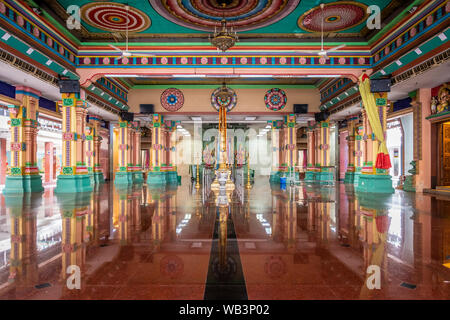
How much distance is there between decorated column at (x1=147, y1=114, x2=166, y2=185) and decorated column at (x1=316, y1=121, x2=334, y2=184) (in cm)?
809

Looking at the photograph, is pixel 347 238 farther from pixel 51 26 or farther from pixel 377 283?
pixel 51 26

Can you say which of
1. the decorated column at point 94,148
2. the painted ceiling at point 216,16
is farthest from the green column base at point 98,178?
the painted ceiling at point 216,16

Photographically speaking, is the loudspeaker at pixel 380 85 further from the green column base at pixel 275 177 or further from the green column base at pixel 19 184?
the green column base at pixel 19 184

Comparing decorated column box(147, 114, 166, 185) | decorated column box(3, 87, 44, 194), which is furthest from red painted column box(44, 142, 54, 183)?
decorated column box(3, 87, 44, 194)

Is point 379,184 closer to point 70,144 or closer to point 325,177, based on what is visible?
point 325,177

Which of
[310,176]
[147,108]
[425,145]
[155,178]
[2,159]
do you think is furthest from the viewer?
[310,176]

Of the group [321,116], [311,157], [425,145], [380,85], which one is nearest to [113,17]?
[380,85]

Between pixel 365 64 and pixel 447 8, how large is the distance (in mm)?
2992

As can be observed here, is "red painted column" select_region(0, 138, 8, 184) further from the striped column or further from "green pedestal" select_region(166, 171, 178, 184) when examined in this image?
"green pedestal" select_region(166, 171, 178, 184)

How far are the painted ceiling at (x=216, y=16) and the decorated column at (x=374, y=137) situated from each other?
195cm

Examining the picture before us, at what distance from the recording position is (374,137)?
28.2 ft

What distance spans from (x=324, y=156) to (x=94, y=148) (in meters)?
12.3
